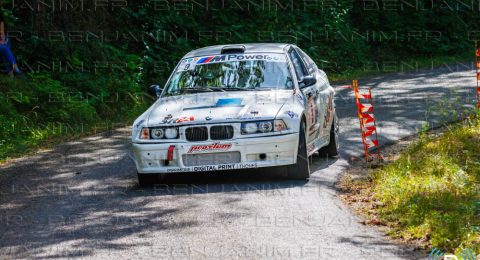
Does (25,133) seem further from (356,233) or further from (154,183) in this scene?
(356,233)

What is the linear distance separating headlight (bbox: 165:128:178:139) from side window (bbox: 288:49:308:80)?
2244 mm

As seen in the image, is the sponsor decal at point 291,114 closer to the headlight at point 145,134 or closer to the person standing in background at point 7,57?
the headlight at point 145,134

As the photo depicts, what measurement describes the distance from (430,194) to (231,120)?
7.95 ft

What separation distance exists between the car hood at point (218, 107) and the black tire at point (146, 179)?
65 centimetres

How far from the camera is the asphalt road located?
24.5 feet

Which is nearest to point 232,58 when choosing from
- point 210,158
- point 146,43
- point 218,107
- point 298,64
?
point 298,64

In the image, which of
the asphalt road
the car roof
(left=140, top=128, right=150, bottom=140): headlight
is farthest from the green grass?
(left=140, top=128, right=150, bottom=140): headlight

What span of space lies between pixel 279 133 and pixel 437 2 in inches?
1112

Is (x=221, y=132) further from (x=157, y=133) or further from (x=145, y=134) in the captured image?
(x=145, y=134)

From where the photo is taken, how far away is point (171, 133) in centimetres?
1030

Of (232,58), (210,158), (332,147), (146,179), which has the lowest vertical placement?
(332,147)

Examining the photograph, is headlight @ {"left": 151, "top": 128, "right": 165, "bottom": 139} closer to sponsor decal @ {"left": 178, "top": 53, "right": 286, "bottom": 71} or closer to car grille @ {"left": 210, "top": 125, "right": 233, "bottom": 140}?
car grille @ {"left": 210, "top": 125, "right": 233, "bottom": 140}

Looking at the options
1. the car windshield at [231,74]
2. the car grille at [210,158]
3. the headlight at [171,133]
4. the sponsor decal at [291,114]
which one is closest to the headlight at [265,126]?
the sponsor decal at [291,114]

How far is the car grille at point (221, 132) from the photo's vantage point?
1023 centimetres
